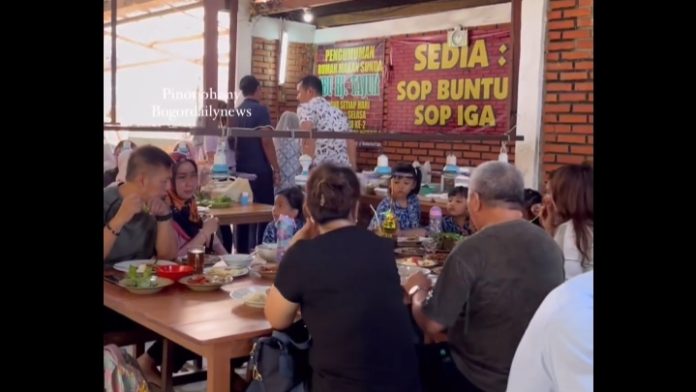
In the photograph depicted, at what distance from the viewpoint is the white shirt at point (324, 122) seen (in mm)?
5348

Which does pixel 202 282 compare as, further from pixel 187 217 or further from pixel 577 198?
pixel 577 198

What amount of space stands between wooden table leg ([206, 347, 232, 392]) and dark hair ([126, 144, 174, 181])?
1.10 m

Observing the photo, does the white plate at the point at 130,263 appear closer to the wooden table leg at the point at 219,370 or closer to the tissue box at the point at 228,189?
the wooden table leg at the point at 219,370

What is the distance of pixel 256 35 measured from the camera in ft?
25.6

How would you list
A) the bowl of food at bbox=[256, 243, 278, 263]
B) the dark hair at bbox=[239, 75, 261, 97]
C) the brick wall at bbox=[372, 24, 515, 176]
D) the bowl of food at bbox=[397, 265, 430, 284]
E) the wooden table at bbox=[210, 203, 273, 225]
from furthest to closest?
the brick wall at bbox=[372, 24, 515, 176] < the dark hair at bbox=[239, 75, 261, 97] < the wooden table at bbox=[210, 203, 273, 225] < the bowl of food at bbox=[256, 243, 278, 263] < the bowl of food at bbox=[397, 265, 430, 284]

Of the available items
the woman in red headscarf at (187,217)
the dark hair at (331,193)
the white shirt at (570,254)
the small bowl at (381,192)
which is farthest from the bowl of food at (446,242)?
the small bowl at (381,192)

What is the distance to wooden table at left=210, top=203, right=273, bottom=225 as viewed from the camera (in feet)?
14.2

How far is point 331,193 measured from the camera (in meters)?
2.09

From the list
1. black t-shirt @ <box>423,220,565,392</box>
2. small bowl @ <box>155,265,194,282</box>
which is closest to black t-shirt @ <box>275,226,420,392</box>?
black t-shirt @ <box>423,220,565,392</box>

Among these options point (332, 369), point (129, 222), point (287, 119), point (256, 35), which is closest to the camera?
point (332, 369)

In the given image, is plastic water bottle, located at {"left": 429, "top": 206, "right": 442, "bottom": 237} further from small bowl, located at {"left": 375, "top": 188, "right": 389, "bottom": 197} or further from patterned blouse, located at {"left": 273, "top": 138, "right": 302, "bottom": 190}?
patterned blouse, located at {"left": 273, "top": 138, "right": 302, "bottom": 190}
